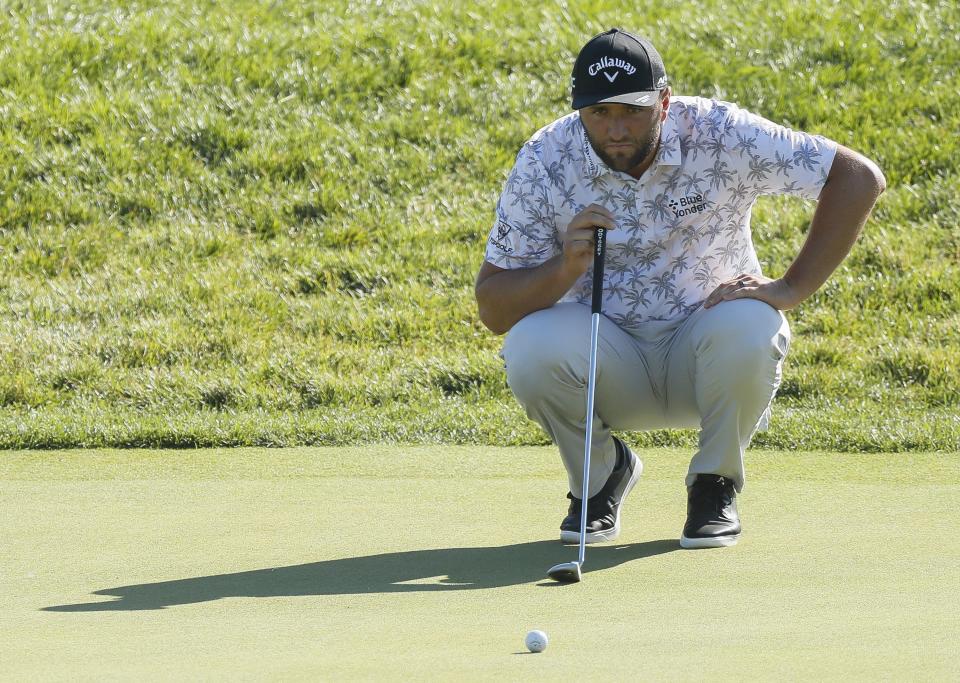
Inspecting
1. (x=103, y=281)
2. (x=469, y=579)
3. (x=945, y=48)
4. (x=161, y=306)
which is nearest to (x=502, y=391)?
(x=161, y=306)

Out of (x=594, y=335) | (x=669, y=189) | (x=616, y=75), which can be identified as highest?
(x=616, y=75)

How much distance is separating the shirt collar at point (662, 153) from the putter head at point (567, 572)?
1143 millimetres

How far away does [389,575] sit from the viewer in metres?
3.34

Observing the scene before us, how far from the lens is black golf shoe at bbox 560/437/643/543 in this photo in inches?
147

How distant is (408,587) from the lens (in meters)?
3.20

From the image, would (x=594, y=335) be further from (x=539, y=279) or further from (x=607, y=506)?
(x=607, y=506)

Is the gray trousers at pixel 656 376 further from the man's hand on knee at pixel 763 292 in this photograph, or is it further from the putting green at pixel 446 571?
the putting green at pixel 446 571

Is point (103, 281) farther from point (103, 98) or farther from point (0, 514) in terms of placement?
point (0, 514)

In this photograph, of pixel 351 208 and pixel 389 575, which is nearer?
pixel 389 575

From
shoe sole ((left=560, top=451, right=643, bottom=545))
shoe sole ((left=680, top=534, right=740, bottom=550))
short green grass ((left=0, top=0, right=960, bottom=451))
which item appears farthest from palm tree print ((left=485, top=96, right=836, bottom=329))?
short green grass ((left=0, top=0, right=960, bottom=451))

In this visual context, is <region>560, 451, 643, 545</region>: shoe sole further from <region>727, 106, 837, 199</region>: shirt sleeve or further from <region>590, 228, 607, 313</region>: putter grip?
<region>727, 106, 837, 199</region>: shirt sleeve

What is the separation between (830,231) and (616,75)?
76 centimetres

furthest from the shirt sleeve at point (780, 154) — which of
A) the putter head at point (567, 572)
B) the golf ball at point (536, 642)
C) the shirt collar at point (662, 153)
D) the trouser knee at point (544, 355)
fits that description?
the golf ball at point (536, 642)

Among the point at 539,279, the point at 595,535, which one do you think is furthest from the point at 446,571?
the point at 539,279
